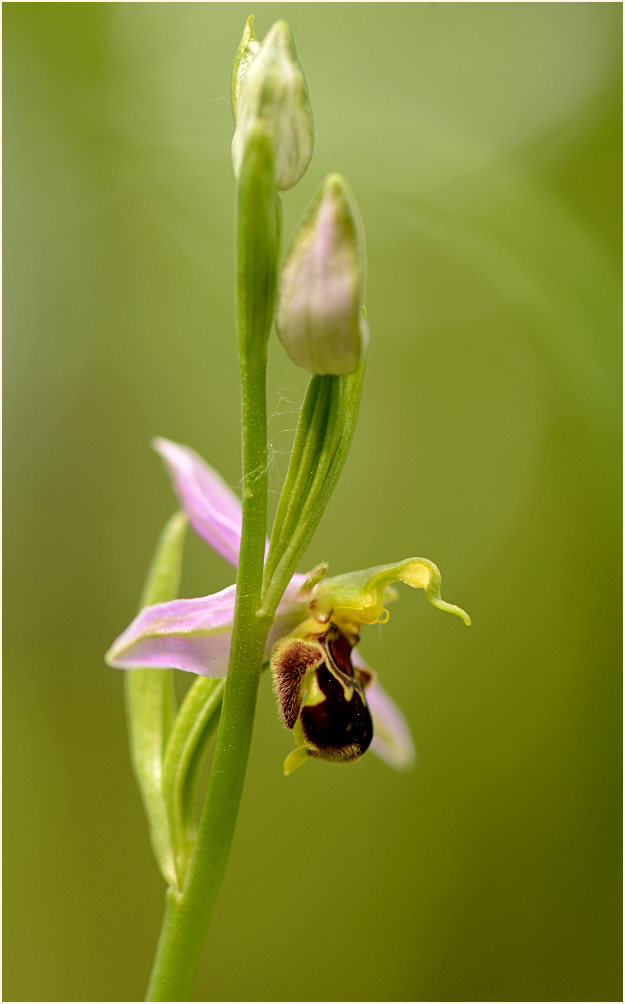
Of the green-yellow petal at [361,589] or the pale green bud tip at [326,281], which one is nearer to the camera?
the pale green bud tip at [326,281]

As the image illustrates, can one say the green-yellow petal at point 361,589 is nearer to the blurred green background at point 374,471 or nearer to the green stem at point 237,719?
the green stem at point 237,719

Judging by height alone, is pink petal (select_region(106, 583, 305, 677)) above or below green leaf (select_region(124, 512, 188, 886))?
above

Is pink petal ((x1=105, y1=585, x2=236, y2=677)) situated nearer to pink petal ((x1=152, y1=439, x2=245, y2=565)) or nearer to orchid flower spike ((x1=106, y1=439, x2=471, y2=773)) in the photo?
orchid flower spike ((x1=106, y1=439, x2=471, y2=773))

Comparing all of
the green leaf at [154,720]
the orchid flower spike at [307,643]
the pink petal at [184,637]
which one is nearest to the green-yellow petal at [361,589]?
the orchid flower spike at [307,643]

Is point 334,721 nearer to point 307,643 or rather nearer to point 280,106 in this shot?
point 307,643

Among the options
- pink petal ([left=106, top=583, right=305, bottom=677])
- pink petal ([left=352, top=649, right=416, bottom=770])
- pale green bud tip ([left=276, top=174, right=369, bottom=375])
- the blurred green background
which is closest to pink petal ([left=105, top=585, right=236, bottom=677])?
pink petal ([left=106, top=583, right=305, bottom=677])

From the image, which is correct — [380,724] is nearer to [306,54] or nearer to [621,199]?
[621,199]
